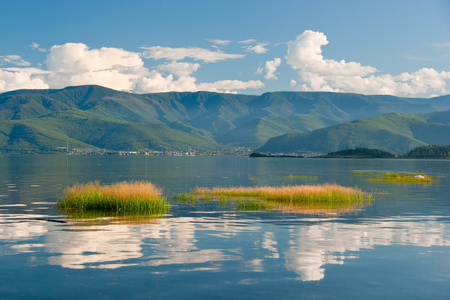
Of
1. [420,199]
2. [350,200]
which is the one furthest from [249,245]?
[420,199]

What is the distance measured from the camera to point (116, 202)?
49.6 m

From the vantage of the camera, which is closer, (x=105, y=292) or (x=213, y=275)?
(x=105, y=292)

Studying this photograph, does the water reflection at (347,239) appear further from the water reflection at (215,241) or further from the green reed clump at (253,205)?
the green reed clump at (253,205)

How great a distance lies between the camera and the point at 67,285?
2244 cm

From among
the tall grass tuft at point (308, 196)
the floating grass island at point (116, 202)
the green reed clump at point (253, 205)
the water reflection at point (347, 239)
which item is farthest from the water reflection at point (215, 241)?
the tall grass tuft at point (308, 196)

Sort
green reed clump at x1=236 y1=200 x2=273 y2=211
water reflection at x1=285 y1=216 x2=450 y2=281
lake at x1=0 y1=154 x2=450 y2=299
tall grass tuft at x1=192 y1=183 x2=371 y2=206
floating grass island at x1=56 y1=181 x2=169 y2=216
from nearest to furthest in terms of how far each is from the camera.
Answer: lake at x1=0 y1=154 x2=450 y2=299, water reflection at x1=285 y1=216 x2=450 y2=281, floating grass island at x1=56 y1=181 x2=169 y2=216, green reed clump at x1=236 y1=200 x2=273 y2=211, tall grass tuft at x1=192 y1=183 x2=371 y2=206

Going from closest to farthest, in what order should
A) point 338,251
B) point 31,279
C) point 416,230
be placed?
point 31,279 < point 338,251 < point 416,230

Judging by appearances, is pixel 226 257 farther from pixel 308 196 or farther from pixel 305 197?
pixel 308 196

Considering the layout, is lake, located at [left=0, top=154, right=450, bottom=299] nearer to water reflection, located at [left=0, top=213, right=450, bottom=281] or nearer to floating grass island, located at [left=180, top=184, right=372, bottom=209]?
water reflection, located at [left=0, top=213, right=450, bottom=281]

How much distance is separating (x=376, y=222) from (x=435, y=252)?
13.8 metres

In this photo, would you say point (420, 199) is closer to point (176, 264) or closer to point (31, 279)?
point (176, 264)

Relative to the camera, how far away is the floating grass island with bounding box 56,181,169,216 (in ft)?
160

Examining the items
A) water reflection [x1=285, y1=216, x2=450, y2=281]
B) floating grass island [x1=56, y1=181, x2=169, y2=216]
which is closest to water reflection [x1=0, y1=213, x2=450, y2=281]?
water reflection [x1=285, y1=216, x2=450, y2=281]

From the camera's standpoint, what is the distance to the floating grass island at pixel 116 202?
48812 mm
